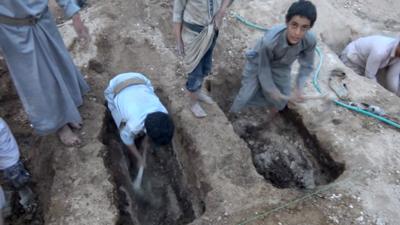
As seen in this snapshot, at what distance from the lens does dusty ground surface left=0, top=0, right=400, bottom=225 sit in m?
2.96

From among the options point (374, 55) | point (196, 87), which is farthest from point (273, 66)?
point (374, 55)

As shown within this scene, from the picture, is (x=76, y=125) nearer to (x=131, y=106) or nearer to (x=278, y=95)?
(x=131, y=106)

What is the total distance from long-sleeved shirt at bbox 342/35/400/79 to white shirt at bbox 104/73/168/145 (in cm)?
273

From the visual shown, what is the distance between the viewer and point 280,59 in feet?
10.9

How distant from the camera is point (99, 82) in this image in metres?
3.99

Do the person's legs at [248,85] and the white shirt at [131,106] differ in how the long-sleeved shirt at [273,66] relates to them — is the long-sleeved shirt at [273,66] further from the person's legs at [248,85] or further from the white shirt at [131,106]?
the white shirt at [131,106]

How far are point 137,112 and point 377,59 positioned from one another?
2982 millimetres

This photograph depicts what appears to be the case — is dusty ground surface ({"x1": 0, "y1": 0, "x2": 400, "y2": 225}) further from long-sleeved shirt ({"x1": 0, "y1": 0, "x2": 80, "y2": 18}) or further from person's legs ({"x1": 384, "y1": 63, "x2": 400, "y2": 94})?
long-sleeved shirt ({"x1": 0, "y1": 0, "x2": 80, "y2": 18})

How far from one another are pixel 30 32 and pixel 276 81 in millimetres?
2152

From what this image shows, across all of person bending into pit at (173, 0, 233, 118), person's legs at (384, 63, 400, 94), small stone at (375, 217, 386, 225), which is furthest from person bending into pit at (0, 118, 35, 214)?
person's legs at (384, 63, 400, 94)

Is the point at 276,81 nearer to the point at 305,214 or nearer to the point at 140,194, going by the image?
the point at 305,214

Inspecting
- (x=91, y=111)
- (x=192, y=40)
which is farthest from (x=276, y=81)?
(x=91, y=111)

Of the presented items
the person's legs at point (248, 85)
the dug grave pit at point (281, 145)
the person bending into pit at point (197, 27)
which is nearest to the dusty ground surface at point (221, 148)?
the dug grave pit at point (281, 145)

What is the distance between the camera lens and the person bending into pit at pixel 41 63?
261 cm
